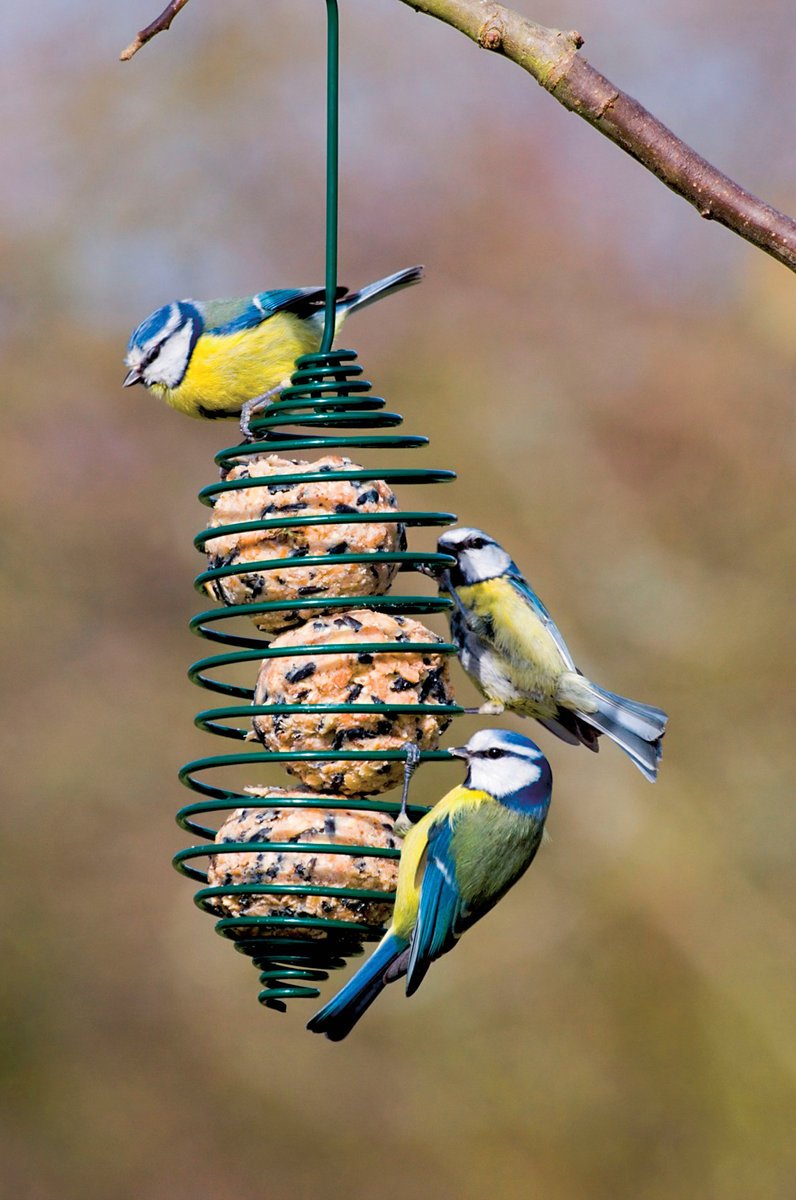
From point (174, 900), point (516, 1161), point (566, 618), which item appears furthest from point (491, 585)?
point (516, 1161)

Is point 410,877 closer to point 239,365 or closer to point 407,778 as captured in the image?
point 407,778

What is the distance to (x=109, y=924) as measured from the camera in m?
6.19

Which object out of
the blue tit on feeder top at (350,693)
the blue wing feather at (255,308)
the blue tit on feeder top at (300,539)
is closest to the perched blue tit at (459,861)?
the blue tit on feeder top at (350,693)

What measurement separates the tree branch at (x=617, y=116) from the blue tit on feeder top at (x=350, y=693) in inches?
36.2

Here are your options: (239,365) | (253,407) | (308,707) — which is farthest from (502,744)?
(239,365)

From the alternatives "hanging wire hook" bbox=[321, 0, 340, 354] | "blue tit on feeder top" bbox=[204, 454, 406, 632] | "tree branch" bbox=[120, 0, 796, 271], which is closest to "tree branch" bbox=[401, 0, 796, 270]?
"tree branch" bbox=[120, 0, 796, 271]

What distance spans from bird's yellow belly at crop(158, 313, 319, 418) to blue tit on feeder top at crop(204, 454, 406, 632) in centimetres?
43

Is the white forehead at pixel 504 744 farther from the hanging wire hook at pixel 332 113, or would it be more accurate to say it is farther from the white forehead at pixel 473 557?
the hanging wire hook at pixel 332 113

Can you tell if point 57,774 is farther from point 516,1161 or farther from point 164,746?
point 516,1161

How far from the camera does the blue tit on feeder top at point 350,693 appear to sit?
2.97 m

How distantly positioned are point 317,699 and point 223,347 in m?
0.96

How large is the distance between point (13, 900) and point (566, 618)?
2278 millimetres

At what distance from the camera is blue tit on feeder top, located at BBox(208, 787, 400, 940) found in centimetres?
287

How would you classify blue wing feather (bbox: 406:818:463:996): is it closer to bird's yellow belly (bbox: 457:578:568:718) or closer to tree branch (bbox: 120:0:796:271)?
bird's yellow belly (bbox: 457:578:568:718)
